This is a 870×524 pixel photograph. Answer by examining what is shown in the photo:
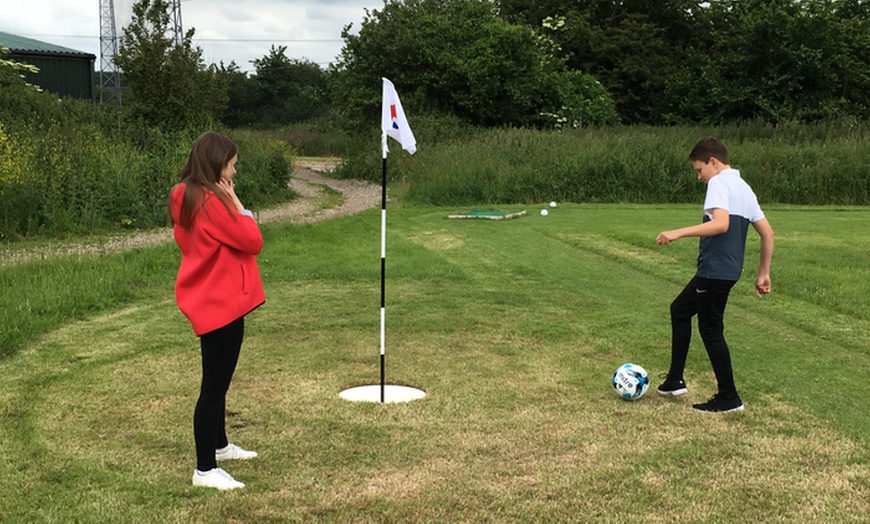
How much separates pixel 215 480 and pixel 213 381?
53 centimetres

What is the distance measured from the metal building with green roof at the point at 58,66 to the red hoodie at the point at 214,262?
4339cm

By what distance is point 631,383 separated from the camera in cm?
576

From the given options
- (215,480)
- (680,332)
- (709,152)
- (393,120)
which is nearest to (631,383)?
(680,332)

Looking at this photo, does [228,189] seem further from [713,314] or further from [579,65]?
[579,65]

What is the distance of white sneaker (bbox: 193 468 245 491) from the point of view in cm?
423

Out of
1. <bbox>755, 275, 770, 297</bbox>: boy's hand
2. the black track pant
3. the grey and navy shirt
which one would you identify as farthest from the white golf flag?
<bbox>755, 275, 770, 297</bbox>: boy's hand

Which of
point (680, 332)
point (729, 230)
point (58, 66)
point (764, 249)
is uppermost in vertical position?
point (58, 66)

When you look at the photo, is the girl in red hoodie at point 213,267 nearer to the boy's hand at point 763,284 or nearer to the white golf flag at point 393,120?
the white golf flag at point 393,120

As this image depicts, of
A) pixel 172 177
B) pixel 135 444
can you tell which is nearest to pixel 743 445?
pixel 135 444

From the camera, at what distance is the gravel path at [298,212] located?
12977 millimetres

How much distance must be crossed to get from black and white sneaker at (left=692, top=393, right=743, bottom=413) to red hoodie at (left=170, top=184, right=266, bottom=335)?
3236mm

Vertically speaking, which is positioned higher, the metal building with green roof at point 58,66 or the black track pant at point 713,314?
the metal building with green roof at point 58,66

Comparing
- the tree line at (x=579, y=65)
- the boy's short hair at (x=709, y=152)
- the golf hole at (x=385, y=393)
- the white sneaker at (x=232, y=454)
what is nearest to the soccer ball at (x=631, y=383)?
the golf hole at (x=385, y=393)

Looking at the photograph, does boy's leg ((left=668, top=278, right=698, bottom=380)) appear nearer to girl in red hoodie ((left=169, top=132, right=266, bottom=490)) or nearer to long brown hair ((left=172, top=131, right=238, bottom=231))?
girl in red hoodie ((left=169, top=132, right=266, bottom=490))
